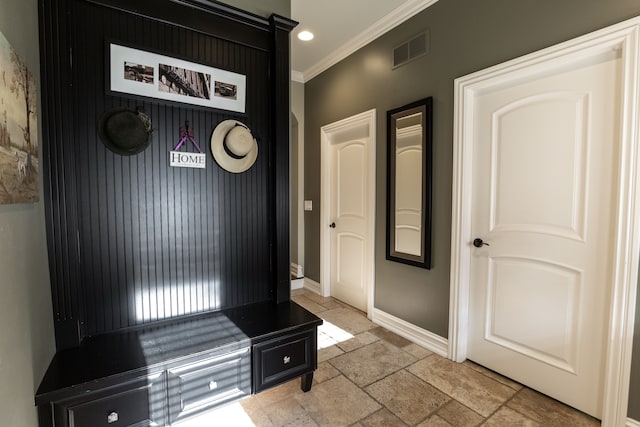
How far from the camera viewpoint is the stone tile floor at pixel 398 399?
178 centimetres

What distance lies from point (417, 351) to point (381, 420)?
91 cm

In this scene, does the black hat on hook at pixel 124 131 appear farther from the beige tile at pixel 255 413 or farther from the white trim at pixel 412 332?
the white trim at pixel 412 332

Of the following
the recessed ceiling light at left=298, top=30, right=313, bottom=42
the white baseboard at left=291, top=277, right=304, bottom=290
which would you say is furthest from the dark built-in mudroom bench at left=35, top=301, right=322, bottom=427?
the recessed ceiling light at left=298, top=30, right=313, bottom=42

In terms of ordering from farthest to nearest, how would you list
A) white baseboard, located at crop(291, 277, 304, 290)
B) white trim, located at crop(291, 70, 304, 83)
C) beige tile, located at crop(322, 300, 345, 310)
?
white baseboard, located at crop(291, 277, 304, 290) → white trim, located at crop(291, 70, 304, 83) → beige tile, located at crop(322, 300, 345, 310)

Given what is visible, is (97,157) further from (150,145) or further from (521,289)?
(521,289)

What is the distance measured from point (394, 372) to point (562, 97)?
214 centimetres

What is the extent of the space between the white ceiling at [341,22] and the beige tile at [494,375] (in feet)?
9.45

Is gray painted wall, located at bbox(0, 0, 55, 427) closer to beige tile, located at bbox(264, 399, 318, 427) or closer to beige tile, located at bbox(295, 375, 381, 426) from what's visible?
beige tile, located at bbox(264, 399, 318, 427)

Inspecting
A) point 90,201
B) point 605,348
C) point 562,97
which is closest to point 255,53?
point 90,201

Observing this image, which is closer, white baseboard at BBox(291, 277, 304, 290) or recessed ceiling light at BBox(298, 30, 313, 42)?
recessed ceiling light at BBox(298, 30, 313, 42)

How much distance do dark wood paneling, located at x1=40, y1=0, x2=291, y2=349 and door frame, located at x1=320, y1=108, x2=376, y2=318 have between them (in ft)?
3.80

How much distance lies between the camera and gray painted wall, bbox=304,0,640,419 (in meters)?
1.80

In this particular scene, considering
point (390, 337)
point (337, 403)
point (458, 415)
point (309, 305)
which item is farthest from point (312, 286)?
point (458, 415)

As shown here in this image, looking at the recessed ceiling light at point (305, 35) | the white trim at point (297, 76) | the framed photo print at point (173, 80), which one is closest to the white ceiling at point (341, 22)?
the recessed ceiling light at point (305, 35)
